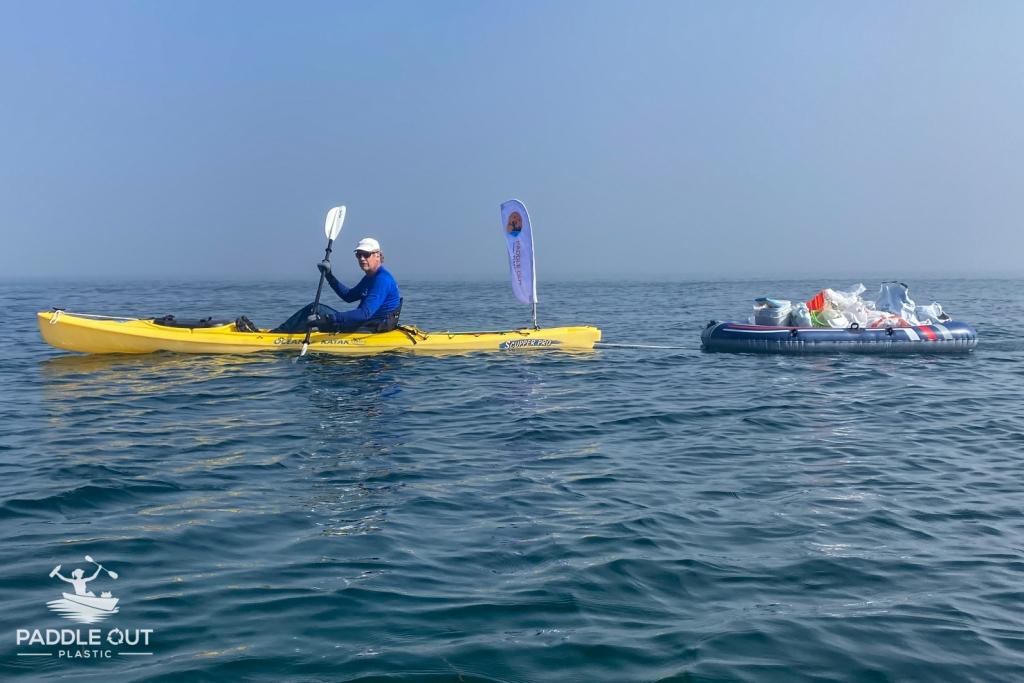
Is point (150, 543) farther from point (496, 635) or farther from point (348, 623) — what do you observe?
point (496, 635)

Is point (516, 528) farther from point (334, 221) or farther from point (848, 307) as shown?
point (848, 307)

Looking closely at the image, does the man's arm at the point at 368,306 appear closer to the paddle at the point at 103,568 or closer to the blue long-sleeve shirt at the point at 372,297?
the blue long-sleeve shirt at the point at 372,297

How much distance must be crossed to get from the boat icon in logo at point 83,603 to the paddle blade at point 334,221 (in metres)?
11.1

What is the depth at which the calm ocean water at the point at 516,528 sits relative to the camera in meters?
3.71

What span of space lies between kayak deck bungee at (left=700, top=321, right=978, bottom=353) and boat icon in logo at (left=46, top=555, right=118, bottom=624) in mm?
12532

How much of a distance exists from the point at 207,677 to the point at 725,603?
8.22 ft

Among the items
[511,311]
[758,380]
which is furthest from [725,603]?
[511,311]

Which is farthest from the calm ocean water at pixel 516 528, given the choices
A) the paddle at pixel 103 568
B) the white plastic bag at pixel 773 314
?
the white plastic bag at pixel 773 314

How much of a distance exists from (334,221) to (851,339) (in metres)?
9.60

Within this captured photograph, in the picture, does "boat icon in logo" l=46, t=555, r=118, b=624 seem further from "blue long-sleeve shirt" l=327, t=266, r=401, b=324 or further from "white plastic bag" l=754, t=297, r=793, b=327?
"white plastic bag" l=754, t=297, r=793, b=327

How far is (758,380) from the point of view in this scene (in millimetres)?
12164

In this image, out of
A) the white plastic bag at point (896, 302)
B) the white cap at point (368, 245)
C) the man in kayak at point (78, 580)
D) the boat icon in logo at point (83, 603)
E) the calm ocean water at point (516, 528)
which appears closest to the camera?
the calm ocean water at point (516, 528)

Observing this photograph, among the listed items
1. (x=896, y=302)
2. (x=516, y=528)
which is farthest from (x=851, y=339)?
(x=516, y=528)

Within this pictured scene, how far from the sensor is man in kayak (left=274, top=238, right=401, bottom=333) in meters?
13.4
